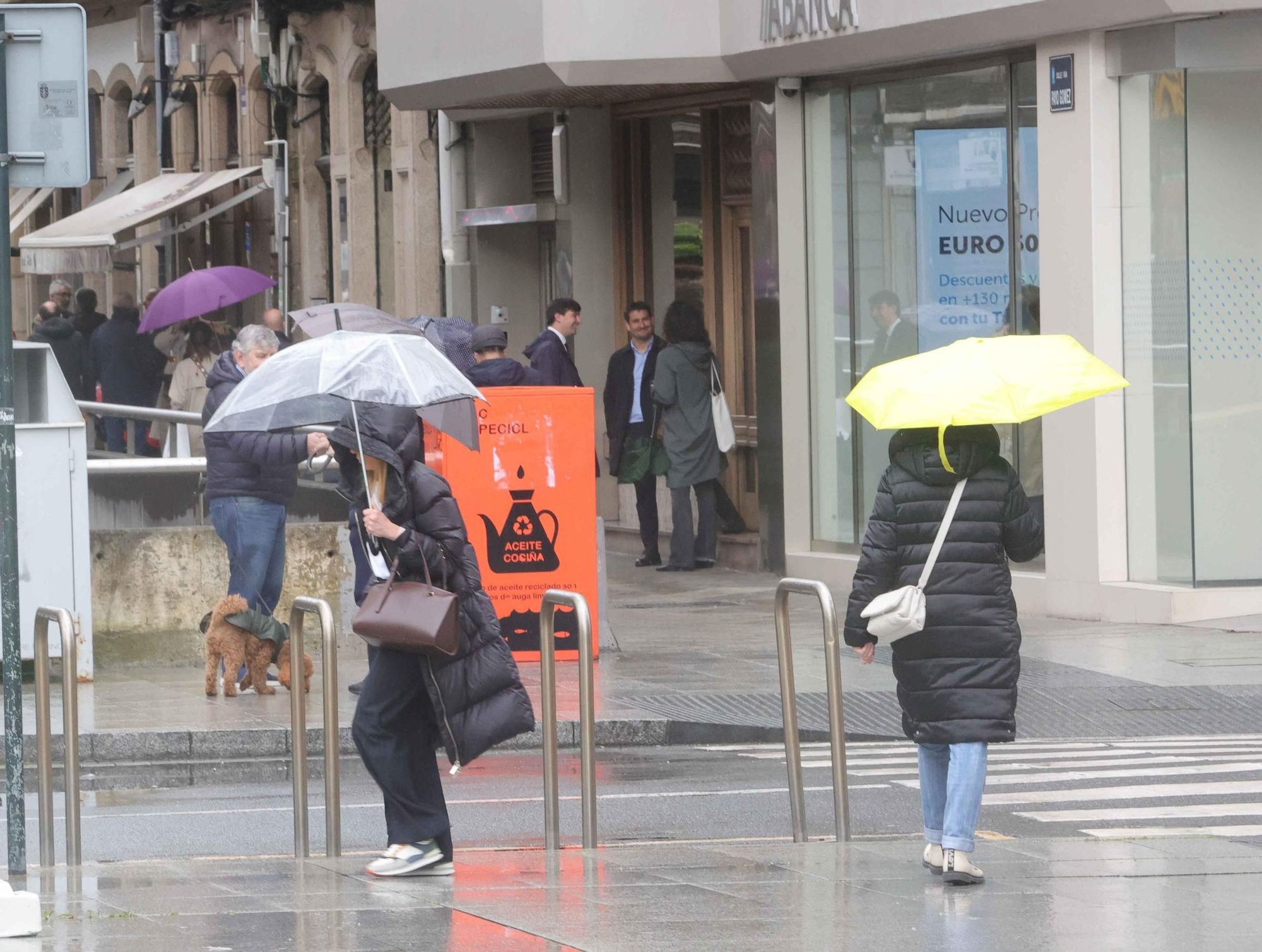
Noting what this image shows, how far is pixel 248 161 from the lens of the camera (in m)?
28.9

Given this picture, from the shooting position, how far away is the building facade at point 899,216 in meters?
14.9

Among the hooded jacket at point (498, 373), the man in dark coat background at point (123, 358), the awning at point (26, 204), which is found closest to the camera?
the hooded jacket at point (498, 373)

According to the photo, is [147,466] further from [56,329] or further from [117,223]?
[117,223]

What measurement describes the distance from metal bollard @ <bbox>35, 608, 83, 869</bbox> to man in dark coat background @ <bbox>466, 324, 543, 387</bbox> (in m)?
6.56

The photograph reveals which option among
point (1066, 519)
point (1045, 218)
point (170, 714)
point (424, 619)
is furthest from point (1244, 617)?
point (424, 619)

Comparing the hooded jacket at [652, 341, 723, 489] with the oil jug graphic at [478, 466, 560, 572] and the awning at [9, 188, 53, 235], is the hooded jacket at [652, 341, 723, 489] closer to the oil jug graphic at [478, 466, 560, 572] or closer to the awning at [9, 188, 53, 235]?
the oil jug graphic at [478, 466, 560, 572]

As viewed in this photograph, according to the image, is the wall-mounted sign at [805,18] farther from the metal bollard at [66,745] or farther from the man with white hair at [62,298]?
the man with white hair at [62,298]

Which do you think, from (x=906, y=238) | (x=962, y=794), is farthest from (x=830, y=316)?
(x=962, y=794)

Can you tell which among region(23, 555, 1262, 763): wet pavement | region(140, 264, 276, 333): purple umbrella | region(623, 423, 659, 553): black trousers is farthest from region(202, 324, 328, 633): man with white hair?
region(140, 264, 276, 333): purple umbrella

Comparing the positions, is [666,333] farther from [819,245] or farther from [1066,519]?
Result: [1066,519]

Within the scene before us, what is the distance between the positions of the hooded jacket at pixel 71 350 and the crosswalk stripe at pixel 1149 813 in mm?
18467

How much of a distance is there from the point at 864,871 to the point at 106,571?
698 centimetres

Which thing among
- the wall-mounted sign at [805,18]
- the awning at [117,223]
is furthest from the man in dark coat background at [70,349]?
the wall-mounted sign at [805,18]

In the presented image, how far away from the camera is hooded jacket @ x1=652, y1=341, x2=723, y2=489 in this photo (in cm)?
1830
